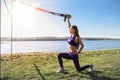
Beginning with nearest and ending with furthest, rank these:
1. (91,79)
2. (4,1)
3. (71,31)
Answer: (91,79) → (71,31) → (4,1)

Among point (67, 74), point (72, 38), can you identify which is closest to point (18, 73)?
point (67, 74)

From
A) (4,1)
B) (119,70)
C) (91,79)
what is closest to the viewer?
(91,79)

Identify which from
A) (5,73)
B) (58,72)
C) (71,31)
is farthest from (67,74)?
(5,73)

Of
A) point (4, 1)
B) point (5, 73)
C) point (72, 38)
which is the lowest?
point (5, 73)

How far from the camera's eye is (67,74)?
9922mm

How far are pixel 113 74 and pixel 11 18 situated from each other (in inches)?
301

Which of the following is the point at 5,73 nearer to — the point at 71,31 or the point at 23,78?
the point at 23,78

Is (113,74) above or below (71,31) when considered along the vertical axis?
below

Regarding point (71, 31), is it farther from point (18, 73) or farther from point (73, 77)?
point (18, 73)

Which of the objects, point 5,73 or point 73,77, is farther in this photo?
point 5,73

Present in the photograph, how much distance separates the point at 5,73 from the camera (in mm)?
10250

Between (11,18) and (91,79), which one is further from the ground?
(11,18)

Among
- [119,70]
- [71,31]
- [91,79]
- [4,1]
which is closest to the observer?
[91,79]

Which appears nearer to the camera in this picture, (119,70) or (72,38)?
(72,38)
